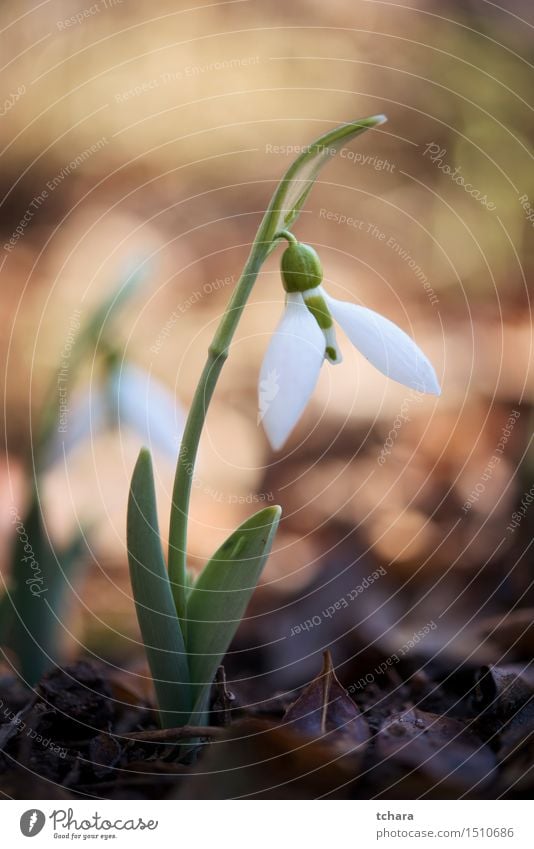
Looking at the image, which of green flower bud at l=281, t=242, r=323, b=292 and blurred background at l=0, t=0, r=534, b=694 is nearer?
green flower bud at l=281, t=242, r=323, b=292

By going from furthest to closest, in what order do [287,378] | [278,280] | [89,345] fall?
[278,280], [89,345], [287,378]

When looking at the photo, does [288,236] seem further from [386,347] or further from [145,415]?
[145,415]

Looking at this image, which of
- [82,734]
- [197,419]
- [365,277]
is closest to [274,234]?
[197,419]

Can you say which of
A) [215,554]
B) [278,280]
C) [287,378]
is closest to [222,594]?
[215,554]

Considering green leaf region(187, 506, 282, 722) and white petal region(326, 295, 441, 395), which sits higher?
white petal region(326, 295, 441, 395)

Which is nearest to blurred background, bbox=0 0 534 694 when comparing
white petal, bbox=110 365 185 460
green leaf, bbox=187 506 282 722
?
white petal, bbox=110 365 185 460

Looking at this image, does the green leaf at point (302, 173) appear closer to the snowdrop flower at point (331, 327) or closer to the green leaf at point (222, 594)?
the snowdrop flower at point (331, 327)

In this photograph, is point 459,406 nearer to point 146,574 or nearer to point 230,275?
point 230,275

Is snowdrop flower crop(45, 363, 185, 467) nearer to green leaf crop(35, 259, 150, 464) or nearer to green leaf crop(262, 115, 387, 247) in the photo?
green leaf crop(35, 259, 150, 464)
